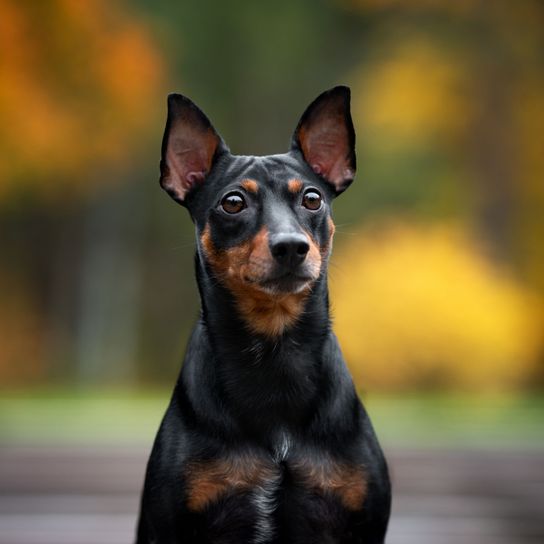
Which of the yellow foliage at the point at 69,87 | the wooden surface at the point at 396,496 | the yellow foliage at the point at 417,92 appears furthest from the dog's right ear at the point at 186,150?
the yellow foliage at the point at 417,92

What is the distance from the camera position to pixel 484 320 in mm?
18984

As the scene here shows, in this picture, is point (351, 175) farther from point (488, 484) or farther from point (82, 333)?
point (82, 333)

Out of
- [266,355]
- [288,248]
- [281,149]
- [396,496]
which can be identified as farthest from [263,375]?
[281,149]

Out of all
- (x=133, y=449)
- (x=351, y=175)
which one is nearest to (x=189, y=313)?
(x=133, y=449)

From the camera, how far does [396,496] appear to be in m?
10.1

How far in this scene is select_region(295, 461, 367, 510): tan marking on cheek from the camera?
4512mm

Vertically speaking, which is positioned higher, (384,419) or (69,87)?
(69,87)

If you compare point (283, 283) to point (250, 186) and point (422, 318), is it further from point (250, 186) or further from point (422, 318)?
point (422, 318)

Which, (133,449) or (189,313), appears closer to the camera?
(133,449)

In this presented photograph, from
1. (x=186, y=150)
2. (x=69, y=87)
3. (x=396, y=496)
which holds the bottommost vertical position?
(x=396, y=496)

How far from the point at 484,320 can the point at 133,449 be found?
7.93 metres

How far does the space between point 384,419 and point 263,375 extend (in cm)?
1123

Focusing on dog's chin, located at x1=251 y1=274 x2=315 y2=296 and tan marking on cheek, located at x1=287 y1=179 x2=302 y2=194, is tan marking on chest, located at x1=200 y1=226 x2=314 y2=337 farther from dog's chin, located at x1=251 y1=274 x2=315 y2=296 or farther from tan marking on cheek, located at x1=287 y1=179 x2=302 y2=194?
tan marking on cheek, located at x1=287 y1=179 x2=302 y2=194

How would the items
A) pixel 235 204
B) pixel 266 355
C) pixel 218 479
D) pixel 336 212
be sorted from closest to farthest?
1. pixel 218 479
2. pixel 235 204
3. pixel 266 355
4. pixel 336 212
